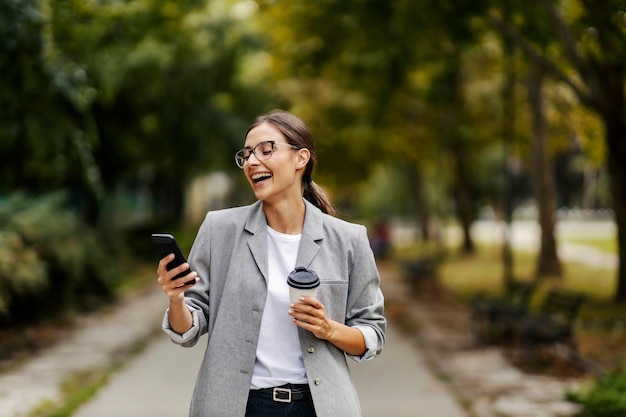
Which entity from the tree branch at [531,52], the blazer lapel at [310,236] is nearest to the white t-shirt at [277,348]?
the blazer lapel at [310,236]

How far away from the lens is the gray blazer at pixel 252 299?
3.05 meters

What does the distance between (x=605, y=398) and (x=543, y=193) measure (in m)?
14.8

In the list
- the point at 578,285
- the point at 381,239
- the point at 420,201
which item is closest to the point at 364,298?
the point at 578,285

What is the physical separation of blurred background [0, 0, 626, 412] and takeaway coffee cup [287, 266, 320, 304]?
0.99m

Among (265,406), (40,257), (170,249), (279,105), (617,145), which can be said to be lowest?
(265,406)

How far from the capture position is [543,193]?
21406 millimetres

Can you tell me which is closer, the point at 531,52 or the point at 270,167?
the point at 270,167

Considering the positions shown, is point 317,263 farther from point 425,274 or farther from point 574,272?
point 574,272

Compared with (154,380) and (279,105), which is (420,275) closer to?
(279,105)

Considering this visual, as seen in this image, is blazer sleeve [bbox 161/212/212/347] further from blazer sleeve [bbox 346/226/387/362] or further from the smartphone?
blazer sleeve [bbox 346/226/387/362]

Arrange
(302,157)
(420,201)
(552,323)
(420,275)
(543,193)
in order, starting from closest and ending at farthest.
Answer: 1. (302,157)
2. (552,323)
3. (420,275)
4. (543,193)
5. (420,201)

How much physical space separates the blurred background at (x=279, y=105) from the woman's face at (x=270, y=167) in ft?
2.31

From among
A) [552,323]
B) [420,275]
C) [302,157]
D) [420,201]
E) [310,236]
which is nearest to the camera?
[310,236]

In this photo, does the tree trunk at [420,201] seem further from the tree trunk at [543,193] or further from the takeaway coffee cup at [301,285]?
the takeaway coffee cup at [301,285]
